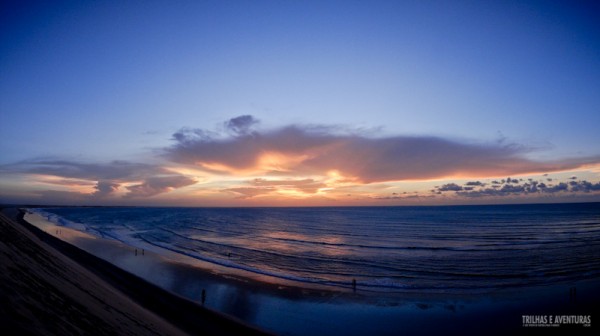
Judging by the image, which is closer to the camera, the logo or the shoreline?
the shoreline

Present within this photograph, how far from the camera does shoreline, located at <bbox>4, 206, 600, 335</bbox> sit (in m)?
17.1

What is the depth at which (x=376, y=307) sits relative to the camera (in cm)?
2027

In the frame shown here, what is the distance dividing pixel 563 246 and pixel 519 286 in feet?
88.6

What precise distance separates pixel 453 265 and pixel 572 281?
33.1 ft

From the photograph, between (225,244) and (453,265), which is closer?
(453,265)

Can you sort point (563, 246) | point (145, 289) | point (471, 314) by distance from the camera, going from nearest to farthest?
point (471, 314) → point (145, 289) → point (563, 246)

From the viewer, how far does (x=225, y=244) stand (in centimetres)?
4822

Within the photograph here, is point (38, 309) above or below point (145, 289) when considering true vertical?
above

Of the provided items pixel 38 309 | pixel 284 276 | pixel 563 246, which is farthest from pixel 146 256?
pixel 563 246

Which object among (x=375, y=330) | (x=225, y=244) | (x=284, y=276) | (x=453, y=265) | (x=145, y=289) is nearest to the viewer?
(x=375, y=330)

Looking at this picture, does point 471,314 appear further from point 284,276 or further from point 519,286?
point 284,276

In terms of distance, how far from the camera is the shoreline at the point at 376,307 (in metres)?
17.1

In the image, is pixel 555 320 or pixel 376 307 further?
pixel 376 307

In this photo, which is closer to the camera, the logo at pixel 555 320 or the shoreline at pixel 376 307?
the shoreline at pixel 376 307
